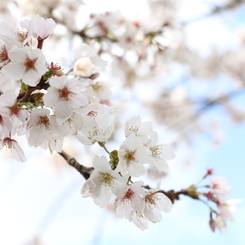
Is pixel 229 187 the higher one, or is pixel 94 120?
pixel 229 187

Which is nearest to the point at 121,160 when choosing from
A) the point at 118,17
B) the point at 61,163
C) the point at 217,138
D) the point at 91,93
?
the point at 91,93

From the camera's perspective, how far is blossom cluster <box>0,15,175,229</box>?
763 millimetres

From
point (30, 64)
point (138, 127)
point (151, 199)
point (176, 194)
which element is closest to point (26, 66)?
point (30, 64)

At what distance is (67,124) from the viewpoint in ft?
2.57

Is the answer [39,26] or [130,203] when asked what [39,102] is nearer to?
[39,26]

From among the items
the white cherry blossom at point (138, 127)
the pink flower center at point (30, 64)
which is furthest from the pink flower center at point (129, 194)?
the pink flower center at point (30, 64)

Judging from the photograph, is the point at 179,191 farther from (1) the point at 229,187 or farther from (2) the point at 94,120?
(2) the point at 94,120

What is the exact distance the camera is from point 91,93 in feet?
3.46

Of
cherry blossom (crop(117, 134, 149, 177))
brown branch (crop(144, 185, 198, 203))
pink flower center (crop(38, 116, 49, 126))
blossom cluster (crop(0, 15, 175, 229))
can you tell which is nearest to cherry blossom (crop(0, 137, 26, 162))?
blossom cluster (crop(0, 15, 175, 229))

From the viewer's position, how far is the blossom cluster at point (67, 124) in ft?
2.50

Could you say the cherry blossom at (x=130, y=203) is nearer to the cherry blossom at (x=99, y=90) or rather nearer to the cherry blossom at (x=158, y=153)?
the cherry blossom at (x=158, y=153)

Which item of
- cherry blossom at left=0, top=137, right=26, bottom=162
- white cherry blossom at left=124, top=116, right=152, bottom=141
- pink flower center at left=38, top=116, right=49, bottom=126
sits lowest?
cherry blossom at left=0, top=137, right=26, bottom=162

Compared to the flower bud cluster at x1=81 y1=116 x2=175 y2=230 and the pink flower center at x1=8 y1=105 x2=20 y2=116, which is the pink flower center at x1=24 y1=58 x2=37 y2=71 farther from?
the flower bud cluster at x1=81 y1=116 x2=175 y2=230

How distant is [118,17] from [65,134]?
143cm
